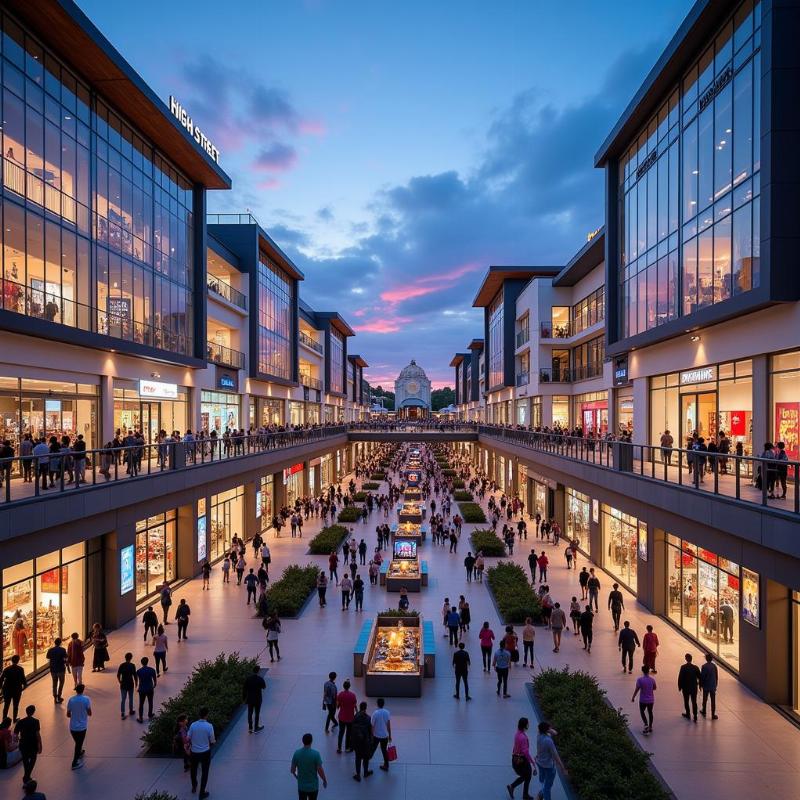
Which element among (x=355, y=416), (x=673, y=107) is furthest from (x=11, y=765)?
(x=355, y=416)

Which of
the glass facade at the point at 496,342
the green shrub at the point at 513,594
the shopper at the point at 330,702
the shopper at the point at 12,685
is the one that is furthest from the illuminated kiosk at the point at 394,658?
the glass facade at the point at 496,342

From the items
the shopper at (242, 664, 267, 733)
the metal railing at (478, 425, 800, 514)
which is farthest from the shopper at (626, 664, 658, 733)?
the shopper at (242, 664, 267, 733)

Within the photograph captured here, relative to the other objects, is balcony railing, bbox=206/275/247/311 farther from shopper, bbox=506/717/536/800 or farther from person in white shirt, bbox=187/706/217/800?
shopper, bbox=506/717/536/800

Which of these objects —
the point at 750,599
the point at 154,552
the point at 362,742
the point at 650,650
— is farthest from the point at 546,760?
the point at 154,552

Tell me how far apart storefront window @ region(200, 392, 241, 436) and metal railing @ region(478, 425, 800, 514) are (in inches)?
812

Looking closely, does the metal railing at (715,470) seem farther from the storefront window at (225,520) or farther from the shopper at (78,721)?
the storefront window at (225,520)

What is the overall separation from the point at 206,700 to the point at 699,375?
18709 mm

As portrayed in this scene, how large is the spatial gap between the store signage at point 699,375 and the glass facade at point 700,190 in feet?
7.04

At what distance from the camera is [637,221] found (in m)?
26.5

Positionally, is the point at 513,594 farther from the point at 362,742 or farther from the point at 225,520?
the point at 225,520

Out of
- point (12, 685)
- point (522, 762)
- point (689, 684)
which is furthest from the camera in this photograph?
point (689, 684)

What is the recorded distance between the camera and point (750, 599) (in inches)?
564

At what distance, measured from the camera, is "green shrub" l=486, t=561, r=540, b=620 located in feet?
63.5

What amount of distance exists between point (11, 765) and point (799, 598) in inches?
636
